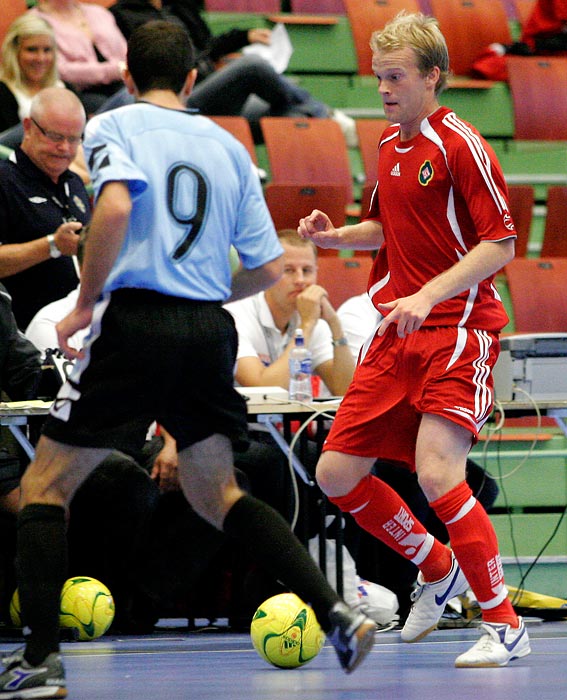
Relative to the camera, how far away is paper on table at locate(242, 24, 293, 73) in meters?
7.67

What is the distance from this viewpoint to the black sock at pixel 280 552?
2705 mm

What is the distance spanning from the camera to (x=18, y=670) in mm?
2590

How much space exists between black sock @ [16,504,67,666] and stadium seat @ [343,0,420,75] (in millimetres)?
6164

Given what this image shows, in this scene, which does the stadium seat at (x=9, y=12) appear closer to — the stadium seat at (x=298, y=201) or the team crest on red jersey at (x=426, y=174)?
the stadium seat at (x=298, y=201)

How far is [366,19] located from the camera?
8461 mm

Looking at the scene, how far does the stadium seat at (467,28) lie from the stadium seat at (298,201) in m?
2.76

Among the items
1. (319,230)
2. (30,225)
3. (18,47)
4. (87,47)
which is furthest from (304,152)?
(319,230)

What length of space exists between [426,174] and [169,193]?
87 cm

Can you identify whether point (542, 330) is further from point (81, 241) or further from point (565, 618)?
point (81, 241)

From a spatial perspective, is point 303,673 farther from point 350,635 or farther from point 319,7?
point 319,7

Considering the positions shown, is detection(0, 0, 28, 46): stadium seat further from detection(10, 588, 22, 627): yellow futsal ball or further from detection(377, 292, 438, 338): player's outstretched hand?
detection(377, 292, 438, 338): player's outstretched hand

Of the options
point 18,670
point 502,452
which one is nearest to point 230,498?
point 18,670

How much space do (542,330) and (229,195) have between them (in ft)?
12.3

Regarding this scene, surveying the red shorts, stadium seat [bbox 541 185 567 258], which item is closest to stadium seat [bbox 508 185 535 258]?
stadium seat [bbox 541 185 567 258]
